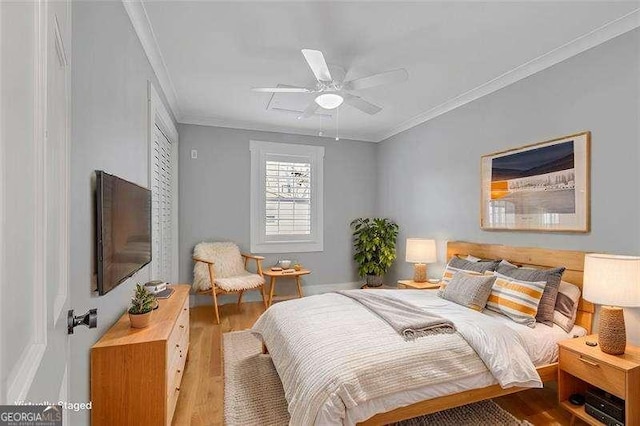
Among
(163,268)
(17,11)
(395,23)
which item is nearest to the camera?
(17,11)

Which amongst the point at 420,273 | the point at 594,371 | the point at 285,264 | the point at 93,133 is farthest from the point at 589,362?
the point at 285,264

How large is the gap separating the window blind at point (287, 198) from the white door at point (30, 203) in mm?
4086

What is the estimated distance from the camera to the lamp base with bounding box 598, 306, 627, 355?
192cm

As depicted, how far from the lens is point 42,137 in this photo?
587 mm

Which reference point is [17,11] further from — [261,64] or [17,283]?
[261,64]

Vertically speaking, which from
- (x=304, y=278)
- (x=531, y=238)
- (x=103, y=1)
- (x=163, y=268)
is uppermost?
(x=103, y=1)

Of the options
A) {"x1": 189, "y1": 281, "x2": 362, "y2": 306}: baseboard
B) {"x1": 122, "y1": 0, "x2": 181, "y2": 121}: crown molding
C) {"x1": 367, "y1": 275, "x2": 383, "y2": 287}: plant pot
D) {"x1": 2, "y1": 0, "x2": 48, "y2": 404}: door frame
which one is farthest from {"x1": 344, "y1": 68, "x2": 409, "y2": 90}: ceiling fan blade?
{"x1": 189, "y1": 281, "x2": 362, "y2": 306}: baseboard

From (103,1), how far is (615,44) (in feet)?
11.0

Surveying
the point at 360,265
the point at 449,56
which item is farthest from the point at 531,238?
the point at 360,265

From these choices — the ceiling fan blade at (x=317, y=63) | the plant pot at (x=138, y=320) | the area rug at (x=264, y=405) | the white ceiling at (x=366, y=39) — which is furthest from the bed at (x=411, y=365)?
the ceiling fan blade at (x=317, y=63)

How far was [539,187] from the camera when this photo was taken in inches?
112

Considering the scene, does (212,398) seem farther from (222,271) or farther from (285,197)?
(285,197)

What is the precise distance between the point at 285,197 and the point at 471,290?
120 inches

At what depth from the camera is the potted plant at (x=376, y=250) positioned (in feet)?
15.9
